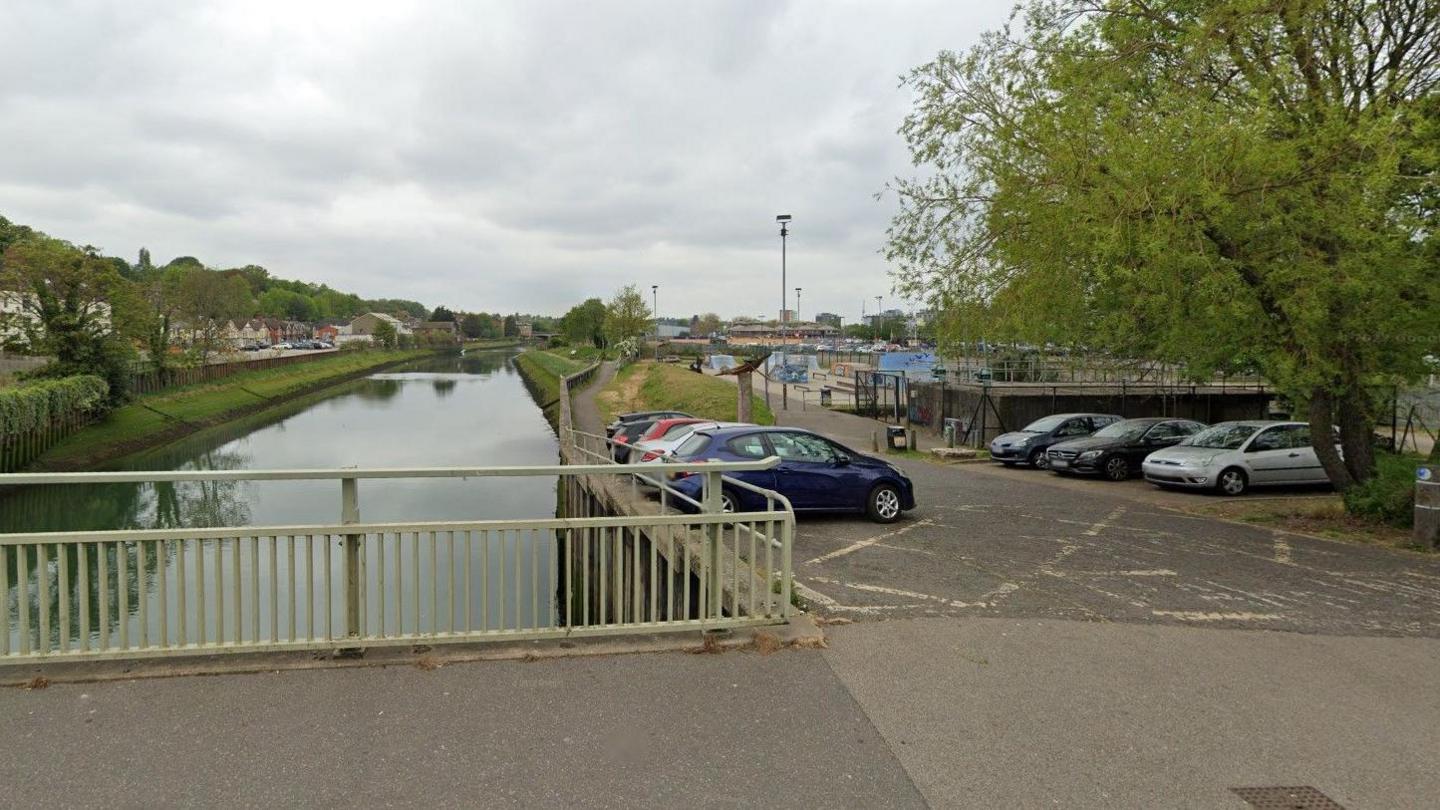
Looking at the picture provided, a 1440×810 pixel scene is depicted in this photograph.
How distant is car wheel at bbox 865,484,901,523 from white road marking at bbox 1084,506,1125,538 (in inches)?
96.5

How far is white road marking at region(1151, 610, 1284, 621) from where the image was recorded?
626cm

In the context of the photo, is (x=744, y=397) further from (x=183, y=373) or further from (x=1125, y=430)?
(x=183, y=373)

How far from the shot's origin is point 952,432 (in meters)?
25.6

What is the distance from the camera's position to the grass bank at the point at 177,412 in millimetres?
29562

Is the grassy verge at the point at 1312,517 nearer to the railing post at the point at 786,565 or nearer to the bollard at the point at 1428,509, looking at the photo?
the bollard at the point at 1428,509

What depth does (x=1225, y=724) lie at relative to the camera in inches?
165

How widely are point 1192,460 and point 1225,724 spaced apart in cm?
1315

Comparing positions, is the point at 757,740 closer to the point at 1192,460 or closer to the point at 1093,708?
the point at 1093,708

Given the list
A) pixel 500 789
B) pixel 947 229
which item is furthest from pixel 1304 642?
pixel 947 229

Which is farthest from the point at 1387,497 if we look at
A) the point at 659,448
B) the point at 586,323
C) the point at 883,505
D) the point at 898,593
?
the point at 586,323

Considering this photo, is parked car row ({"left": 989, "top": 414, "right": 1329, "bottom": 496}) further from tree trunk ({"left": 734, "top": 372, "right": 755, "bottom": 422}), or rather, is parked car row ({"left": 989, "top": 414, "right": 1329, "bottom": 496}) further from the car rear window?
the car rear window

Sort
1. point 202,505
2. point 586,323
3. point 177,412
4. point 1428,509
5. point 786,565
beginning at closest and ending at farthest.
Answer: point 786,565 → point 1428,509 → point 202,505 → point 177,412 → point 586,323

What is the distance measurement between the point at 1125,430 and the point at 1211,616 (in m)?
13.8

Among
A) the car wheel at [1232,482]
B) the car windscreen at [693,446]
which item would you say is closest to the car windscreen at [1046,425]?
the car wheel at [1232,482]
